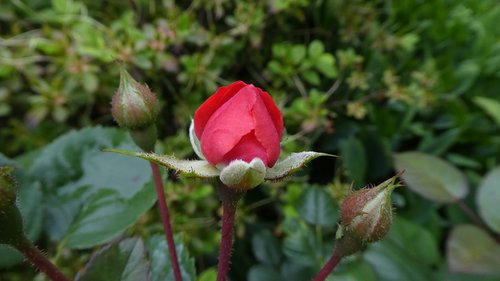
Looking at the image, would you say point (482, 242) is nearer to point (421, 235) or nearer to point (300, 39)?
point (421, 235)

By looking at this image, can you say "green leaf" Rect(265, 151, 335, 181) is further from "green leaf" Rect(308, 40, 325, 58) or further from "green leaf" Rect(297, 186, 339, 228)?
"green leaf" Rect(308, 40, 325, 58)

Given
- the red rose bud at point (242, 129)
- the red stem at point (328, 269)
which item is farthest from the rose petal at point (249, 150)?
the red stem at point (328, 269)

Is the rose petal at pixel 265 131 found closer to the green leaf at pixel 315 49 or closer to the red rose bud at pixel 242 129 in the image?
the red rose bud at pixel 242 129

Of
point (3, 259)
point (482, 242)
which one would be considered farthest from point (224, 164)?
point (482, 242)

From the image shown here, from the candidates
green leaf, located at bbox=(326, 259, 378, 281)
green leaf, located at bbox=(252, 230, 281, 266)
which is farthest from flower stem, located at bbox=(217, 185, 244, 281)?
green leaf, located at bbox=(252, 230, 281, 266)

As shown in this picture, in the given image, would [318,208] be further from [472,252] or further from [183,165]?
[183,165]

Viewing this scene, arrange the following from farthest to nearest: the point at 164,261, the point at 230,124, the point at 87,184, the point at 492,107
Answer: the point at 492,107 → the point at 87,184 → the point at 164,261 → the point at 230,124

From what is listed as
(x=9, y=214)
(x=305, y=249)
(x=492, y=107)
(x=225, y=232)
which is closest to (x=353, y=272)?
(x=305, y=249)

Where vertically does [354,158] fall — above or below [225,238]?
below
